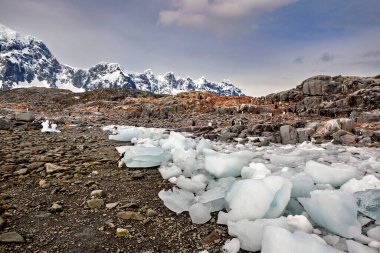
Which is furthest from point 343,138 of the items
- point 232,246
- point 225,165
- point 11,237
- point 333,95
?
point 333,95

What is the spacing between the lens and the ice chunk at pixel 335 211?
144 inches

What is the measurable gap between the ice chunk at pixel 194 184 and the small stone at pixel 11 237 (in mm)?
2671

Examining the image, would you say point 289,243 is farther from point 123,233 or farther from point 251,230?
point 123,233

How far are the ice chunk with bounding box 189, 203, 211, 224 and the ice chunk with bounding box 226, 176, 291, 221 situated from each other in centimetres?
34

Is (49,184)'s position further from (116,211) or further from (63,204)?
(116,211)

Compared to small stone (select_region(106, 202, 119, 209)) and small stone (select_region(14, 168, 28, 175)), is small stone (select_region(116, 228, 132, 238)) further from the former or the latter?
small stone (select_region(14, 168, 28, 175))

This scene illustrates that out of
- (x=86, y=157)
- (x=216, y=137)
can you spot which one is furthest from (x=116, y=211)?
(x=216, y=137)

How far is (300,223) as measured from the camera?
3.78 m

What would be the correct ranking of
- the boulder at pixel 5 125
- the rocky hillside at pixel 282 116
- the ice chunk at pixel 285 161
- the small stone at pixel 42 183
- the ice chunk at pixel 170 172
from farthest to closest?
the boulder at pixel 5 125 → the rocky hillside at pixel 282 116 → the ice chunk at pixel 285 161 → the ice chunk at pixel 170 172 → the small stone at pixel 42 183

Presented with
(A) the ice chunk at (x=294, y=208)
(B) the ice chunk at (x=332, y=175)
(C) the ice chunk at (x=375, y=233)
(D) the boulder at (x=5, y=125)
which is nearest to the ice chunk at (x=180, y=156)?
(B) the ice chunk at (x=332, y=175)

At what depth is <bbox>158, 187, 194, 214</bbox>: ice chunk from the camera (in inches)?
188

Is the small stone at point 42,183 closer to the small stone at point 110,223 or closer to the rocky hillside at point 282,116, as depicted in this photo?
the small stone at point 110,223

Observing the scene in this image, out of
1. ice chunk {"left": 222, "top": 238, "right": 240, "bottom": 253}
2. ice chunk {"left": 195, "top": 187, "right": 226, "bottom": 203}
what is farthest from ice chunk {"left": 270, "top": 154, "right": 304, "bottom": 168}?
ice chunk {"left": 222, "top": 238, "right": 240, "bottom": 253}

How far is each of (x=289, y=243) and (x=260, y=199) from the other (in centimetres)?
97
